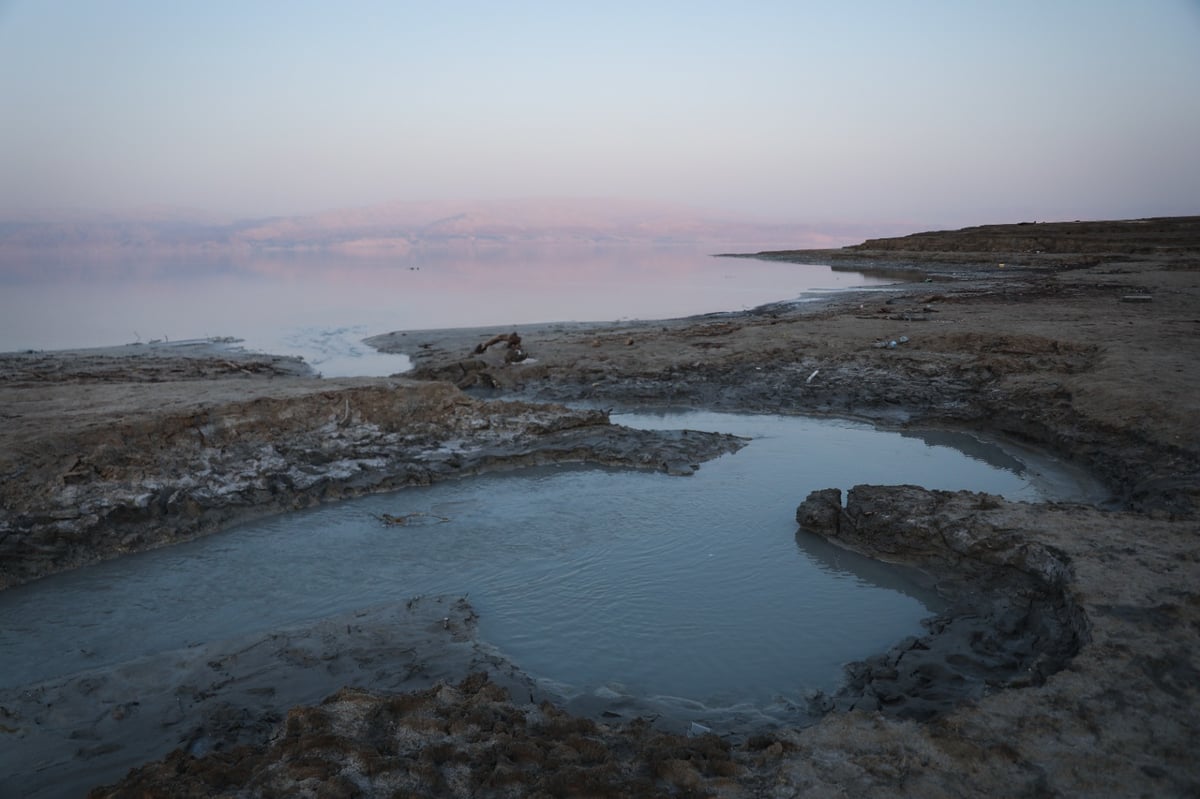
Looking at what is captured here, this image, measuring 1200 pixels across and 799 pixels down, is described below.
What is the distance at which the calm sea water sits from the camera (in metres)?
20.5

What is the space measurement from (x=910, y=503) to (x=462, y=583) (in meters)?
4.12

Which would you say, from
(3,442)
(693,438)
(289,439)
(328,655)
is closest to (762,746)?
(328,655)

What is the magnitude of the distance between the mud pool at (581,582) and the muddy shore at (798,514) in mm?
379

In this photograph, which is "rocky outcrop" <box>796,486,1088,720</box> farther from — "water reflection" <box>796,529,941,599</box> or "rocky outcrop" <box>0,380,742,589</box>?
"rocky outcrop" <box>0,380,742,589</box>

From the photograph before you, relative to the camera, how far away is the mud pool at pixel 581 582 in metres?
5.11

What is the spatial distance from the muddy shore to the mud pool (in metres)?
0.38

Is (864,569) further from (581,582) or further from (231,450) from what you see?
(231,450)

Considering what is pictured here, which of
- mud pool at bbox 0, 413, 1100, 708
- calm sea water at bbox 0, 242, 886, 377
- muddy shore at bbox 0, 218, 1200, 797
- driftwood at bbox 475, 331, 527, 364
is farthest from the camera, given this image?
calm sea water at bbox 0, 242, 886, 377

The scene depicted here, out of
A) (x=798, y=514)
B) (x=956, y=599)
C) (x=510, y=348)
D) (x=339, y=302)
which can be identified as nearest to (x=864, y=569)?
(x=956, y=599)

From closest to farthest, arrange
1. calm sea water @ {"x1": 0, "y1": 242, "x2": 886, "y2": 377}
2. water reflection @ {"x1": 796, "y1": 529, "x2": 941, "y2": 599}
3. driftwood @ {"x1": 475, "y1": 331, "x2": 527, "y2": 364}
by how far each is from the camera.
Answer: water reflection @ {"x1": 796, "y1": 529, "x2": 941, "y2": 599} → driftwood @ {"x1": 475, "y1": 331, "x2": 527, "y2": 364} → calm sea water @ {"x1": 0, "y1": 242, "x2": 886, "y2": 377}

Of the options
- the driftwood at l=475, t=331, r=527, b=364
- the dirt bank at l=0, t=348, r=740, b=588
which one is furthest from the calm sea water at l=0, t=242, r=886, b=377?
the dirt bank at l=0, t=348, r=740, b=588

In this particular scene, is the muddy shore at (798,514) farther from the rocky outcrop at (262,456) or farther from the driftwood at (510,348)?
the driftwood at (510,348)

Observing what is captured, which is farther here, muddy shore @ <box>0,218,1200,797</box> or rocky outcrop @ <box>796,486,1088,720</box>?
rocky outcrop @ <box>796,486,1088,720</box>

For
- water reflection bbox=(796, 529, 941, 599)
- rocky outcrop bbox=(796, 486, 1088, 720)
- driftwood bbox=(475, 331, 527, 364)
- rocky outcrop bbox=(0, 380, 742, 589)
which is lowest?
water reflection bbox=(796, 529, 941, 599)
